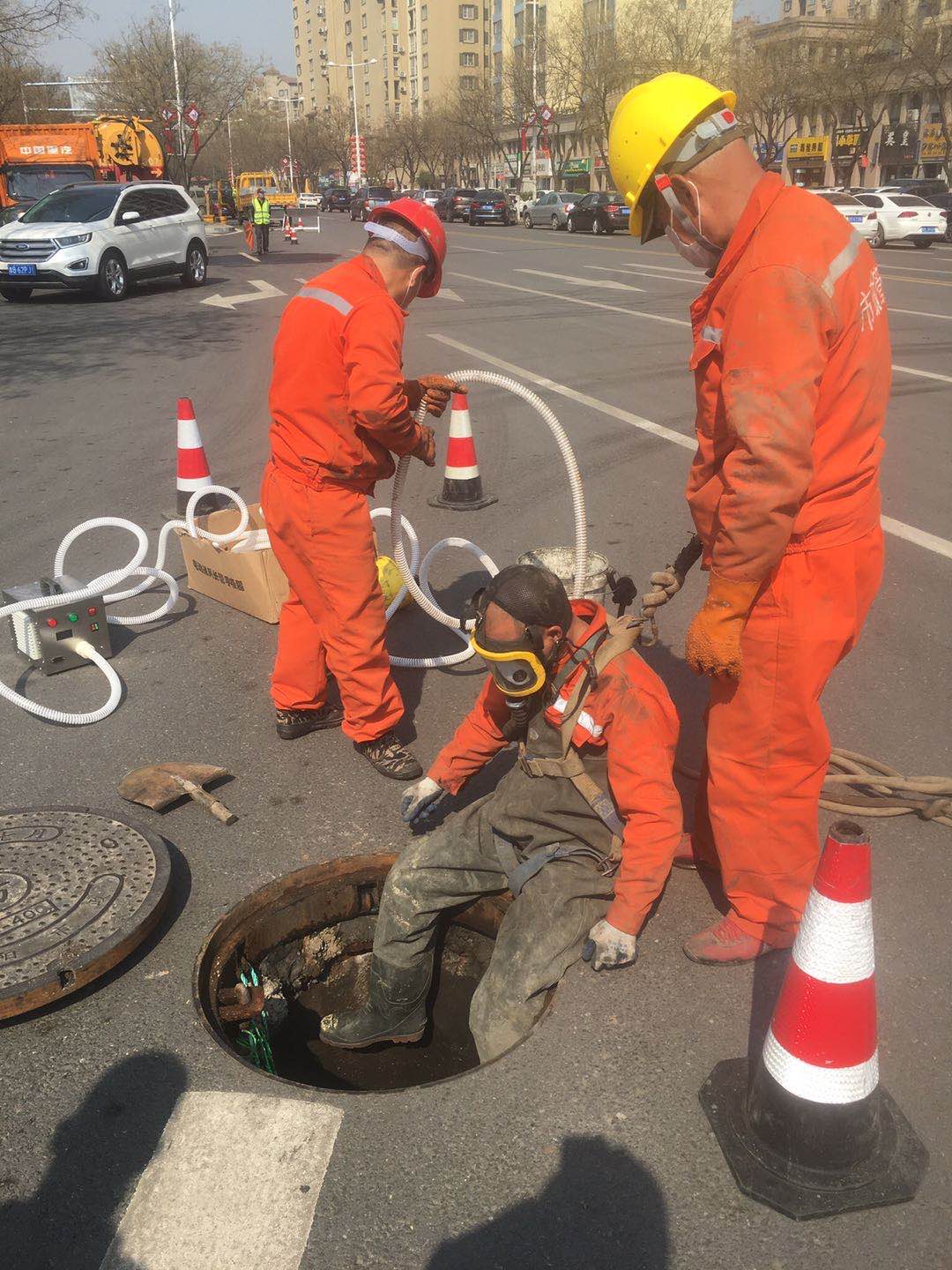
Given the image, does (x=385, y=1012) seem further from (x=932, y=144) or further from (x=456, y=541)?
(x=932, y=144)

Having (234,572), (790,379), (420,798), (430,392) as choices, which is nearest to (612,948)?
(420,798)

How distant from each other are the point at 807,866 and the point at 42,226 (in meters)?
20.1

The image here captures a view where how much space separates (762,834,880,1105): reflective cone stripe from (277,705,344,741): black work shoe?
250cm

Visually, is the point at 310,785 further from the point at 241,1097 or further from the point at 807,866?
the point at 807,866

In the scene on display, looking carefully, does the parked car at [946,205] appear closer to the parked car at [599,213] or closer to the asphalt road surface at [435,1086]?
the parked car at [599,213]

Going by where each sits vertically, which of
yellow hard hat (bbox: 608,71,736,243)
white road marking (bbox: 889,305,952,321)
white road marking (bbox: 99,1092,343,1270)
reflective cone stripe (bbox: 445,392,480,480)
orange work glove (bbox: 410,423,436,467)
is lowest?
white road marking (bbox: 99,1092,343,1270)

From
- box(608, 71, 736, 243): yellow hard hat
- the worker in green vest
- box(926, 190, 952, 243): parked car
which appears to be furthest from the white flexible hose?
box(926, 190, 952, 243): parked car

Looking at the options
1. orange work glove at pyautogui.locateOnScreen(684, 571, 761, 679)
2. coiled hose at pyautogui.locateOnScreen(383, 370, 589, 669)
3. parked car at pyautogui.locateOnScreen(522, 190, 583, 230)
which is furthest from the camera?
parked car at pyautogui.locateOnScreen(522, 190, 583, 230)

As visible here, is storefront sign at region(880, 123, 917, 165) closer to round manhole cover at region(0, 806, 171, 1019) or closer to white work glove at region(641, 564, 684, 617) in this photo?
white work glove at region(641, 564, 684, 617)

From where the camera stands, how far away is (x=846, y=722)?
429 cm

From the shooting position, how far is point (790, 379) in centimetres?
235

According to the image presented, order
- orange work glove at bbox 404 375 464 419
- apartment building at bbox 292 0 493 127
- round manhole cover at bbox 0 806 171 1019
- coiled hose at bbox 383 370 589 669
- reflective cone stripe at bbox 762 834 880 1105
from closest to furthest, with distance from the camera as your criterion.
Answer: reflective cone stripe at bbox 762 834 880 1105 → round manhole cover at bbox 0 806 171 1019 → coiled hose at bbox 383 370 589 669 → orange work glove at bbox 404 375 464 419 → apartment building at bbox 292 0 493 127

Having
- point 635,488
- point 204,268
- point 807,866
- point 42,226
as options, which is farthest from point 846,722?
point 204,268

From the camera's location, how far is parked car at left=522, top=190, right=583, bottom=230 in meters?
42.9
